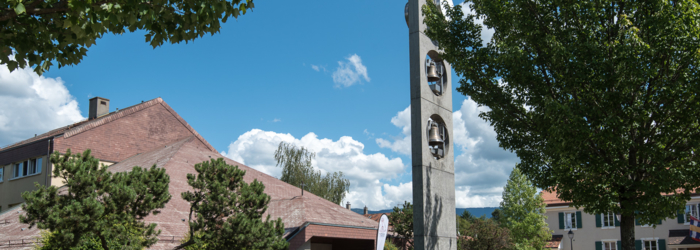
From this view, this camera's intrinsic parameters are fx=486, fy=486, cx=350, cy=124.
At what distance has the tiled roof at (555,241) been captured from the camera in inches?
1591

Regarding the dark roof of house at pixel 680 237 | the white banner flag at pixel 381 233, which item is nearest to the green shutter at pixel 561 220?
the dark roof of house at pixel 680 237

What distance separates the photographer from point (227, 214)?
14.7 meters

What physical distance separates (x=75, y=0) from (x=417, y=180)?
8.90 metres

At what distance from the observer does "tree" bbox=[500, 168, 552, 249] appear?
122 ft

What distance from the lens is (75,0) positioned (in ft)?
17.3

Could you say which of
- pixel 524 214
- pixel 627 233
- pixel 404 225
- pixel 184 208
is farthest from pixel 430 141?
pixel 524 214

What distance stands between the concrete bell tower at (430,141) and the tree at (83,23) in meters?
6.72

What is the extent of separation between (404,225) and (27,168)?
22.9 metres

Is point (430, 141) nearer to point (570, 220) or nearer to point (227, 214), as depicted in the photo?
point (227, 214)

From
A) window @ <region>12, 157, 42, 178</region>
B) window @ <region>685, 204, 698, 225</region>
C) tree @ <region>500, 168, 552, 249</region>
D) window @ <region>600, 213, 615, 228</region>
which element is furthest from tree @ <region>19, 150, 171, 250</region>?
window @ <region>600, 213, 615, 228</region>

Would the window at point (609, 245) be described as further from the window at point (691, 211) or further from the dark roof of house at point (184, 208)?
the dark roof of house at point (184, 208)

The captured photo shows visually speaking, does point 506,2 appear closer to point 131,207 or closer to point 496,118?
point 496,118

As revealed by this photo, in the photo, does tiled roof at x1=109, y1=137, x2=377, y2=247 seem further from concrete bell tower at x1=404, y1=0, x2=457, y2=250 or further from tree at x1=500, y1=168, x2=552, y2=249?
tree at x1=500, y1=168, x2=552, y2=249

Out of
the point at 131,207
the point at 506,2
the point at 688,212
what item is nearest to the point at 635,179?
the point at 506,2
